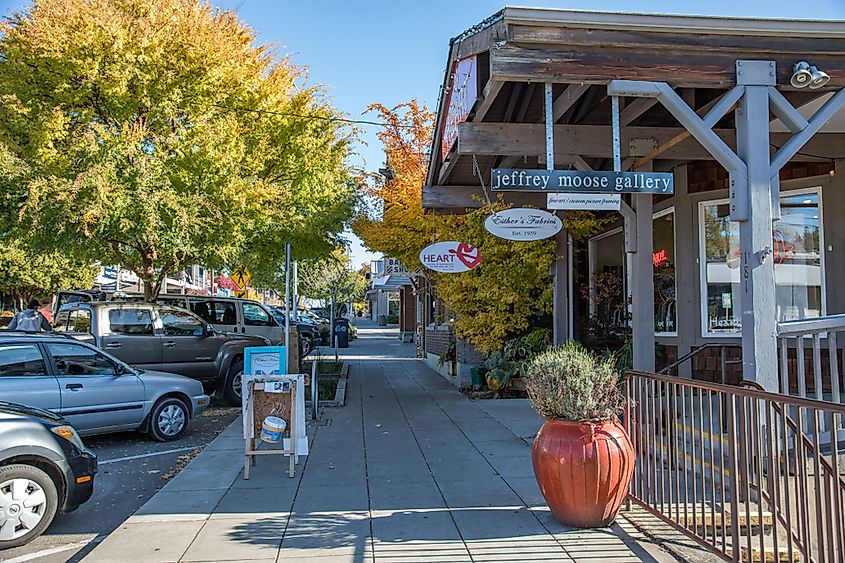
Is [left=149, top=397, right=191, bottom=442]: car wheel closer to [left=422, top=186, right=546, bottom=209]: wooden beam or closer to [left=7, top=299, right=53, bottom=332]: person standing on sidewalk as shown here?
[left=422, top=186, right=546, bottom=209]: wooden beam

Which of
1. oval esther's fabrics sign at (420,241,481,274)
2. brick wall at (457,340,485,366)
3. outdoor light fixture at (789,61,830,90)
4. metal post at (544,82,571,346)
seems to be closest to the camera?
outdoor light fixture at (789,61,830,90)

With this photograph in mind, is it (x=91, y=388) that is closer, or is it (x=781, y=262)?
(x=91, y=388)

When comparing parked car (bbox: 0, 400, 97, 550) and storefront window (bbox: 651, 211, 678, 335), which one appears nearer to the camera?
parked car (bbox: 0, 400, 97, 550)

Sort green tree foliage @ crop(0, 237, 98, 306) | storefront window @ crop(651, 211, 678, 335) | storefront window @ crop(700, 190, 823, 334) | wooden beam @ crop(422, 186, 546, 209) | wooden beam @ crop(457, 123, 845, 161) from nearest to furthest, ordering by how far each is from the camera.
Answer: wooden beam @ crop(457, 123, 845, 161) < storefront window @ crop(700, 190, 823, 334) < storefront window @ crop(651, 211, 678, 335) < wooden beam @ crop(422, 186, 546, 209) < green tree foliage @ crop(0, 237, 98, 306)

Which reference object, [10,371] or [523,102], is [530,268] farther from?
[10,371]

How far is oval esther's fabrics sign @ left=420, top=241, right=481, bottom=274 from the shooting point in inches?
425

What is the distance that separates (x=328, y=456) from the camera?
7.95 meters

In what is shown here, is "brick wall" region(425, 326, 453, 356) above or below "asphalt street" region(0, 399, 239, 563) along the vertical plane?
above

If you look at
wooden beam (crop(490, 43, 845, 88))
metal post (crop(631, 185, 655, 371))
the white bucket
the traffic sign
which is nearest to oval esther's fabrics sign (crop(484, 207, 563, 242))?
metal post (crop(631, 185, 655, 371))

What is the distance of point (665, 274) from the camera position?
10539 millimetres

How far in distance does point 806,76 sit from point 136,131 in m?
10.8

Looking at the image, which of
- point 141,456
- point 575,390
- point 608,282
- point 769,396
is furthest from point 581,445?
point 608,282

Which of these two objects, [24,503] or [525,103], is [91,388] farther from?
[525,103]

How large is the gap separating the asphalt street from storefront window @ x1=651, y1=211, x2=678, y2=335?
680cm
